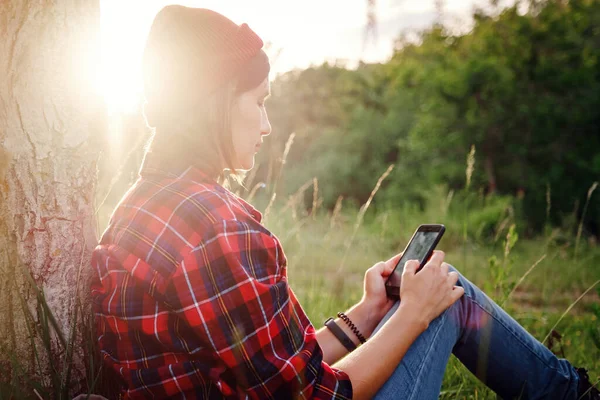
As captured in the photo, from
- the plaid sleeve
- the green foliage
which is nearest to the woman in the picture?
the plaid sleeve

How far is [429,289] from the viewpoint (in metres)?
1.50

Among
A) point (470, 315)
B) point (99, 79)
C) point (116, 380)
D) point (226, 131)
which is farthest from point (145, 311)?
point (470, 315)

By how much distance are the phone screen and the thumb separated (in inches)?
3.3

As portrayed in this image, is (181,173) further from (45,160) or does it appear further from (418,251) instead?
(418,251)

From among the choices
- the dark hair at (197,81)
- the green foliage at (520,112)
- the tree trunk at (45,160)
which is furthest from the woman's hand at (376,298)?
the green foliage at (520,112)

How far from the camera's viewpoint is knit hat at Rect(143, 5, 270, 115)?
4.18 feet

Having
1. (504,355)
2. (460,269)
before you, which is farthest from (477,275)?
(504,355)

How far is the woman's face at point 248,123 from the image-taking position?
1353mm

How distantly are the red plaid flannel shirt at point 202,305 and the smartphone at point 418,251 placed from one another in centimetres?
54

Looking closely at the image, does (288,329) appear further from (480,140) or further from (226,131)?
(480,140)

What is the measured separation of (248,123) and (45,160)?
59 cm

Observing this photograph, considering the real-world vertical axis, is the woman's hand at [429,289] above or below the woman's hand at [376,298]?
above

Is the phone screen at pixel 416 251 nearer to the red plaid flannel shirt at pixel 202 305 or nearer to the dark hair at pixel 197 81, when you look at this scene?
the red plaid flannel shirt at pixel 202 305

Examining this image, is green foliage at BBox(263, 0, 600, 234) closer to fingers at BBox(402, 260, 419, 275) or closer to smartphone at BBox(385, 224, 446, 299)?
smartphone at BBox(385, 224, 446, 299)
